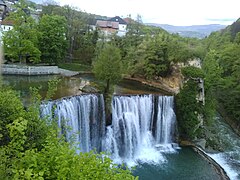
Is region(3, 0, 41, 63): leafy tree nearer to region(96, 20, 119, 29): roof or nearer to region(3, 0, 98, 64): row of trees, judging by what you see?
region(3, 0, 98, 64): row of trees

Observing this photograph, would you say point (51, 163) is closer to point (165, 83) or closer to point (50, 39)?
point (165, 83)

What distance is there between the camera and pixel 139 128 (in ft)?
68.0

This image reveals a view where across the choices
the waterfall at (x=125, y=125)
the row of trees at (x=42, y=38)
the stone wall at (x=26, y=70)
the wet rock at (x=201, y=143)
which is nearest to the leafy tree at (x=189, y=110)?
the wet rock at (x=201, y=143)

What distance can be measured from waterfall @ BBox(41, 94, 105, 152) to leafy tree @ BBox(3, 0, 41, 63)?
1125cm

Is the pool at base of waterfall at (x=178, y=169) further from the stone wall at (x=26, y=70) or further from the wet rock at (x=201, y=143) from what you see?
the stone wall at (x=26, y=70)

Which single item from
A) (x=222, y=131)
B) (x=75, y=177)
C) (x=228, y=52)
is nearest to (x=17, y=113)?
(x=75, y=177)

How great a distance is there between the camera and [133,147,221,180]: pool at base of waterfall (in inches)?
648

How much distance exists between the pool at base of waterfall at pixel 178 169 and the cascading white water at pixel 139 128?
81cm

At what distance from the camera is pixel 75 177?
5.45 metres

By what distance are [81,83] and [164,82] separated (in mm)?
10018

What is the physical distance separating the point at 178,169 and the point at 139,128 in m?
4.49

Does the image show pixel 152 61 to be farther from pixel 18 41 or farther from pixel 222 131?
pixel 18 41

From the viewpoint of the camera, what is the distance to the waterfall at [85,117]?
16.7 metres

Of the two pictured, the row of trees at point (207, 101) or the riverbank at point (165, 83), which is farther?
the riverbank at point (165, 83)
